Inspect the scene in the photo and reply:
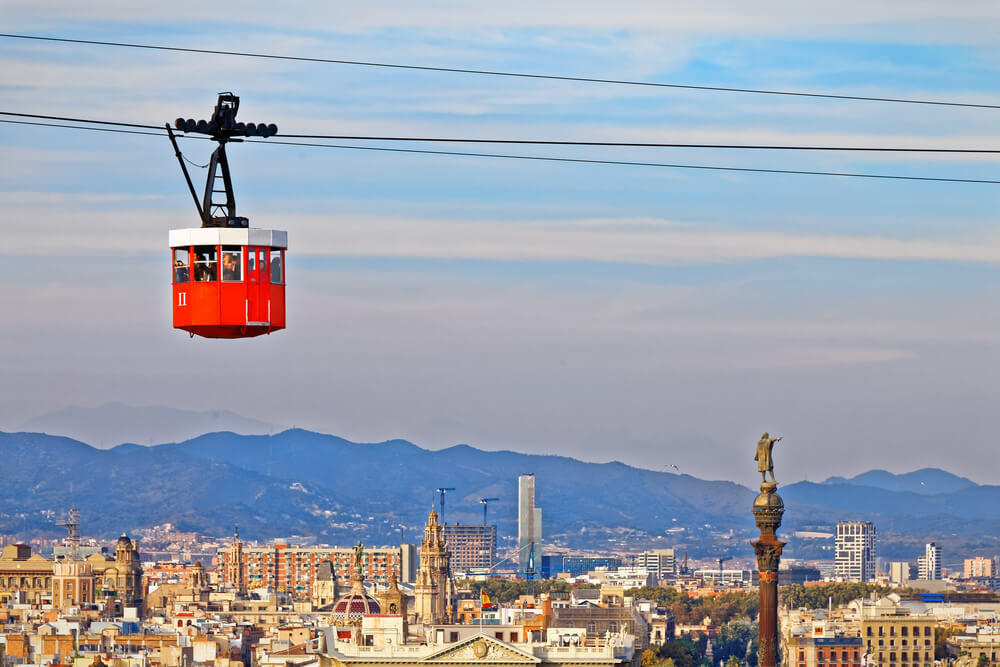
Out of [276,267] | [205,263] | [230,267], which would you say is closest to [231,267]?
[230,267]

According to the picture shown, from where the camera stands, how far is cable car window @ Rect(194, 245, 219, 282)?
3062 centimetres

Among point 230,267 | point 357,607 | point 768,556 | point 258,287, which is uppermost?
point 230,267

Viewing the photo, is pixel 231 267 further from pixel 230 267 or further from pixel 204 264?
pixel 204 264

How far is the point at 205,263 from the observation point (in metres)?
30.7

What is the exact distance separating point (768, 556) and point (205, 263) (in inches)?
648

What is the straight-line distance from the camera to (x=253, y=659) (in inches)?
5851

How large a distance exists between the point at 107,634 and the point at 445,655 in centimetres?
7621

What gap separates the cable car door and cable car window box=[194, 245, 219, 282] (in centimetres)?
41

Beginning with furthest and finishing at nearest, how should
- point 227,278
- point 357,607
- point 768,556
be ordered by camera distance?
point 357,607 < point 768,556 < point 227,278

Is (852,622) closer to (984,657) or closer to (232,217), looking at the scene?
(984,657)

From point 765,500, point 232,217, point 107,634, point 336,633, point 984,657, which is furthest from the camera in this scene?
point 107,634

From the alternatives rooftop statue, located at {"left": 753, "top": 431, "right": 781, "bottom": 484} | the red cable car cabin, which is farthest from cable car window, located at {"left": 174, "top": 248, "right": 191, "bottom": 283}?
rooftop statue, located at {"left": 753, "top": 431, "right": 781, "bottom": 484}

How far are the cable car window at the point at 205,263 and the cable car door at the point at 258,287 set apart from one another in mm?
411

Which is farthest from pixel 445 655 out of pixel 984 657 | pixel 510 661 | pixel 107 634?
pixel 107 634
